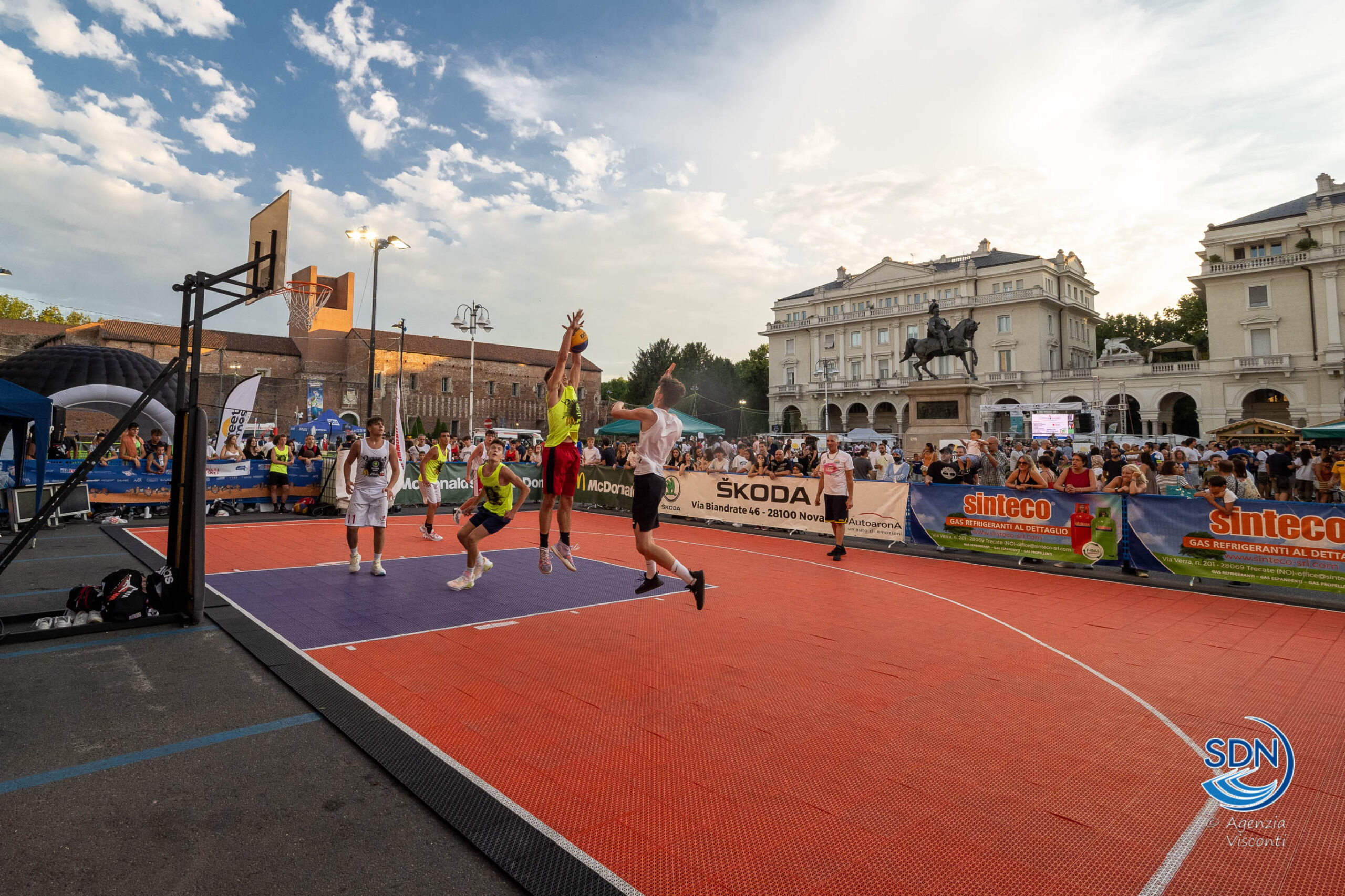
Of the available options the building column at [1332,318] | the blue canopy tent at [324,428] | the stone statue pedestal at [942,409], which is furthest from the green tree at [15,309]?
the building column at [1332,318]

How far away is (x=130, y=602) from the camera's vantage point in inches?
243

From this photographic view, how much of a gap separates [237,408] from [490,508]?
728 inches

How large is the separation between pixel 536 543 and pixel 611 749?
917 cm

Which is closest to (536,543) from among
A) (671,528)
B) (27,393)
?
(671,528)

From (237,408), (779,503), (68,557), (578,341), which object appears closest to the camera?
(578,341)

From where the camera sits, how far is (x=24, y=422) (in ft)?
47.2

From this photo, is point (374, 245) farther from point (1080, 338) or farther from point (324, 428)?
point (1080, 338)

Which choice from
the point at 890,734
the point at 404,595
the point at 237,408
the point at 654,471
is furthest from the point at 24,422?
the point at 890,734

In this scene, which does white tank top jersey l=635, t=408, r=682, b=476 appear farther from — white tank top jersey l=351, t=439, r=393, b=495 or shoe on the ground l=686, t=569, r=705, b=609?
white tank top jersey l=351, t=439, r=393, b=495

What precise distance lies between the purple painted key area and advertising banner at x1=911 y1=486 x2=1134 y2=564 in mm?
6147

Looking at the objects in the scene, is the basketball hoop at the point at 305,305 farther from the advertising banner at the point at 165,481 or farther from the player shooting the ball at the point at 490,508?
the player shooting the ball at the point at 490,508

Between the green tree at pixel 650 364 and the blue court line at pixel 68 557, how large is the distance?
67099 mm

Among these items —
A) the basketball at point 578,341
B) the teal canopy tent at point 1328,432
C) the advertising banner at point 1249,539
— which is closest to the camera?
the basketball at point 578,341

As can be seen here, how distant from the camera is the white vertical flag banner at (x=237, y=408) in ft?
70.6
